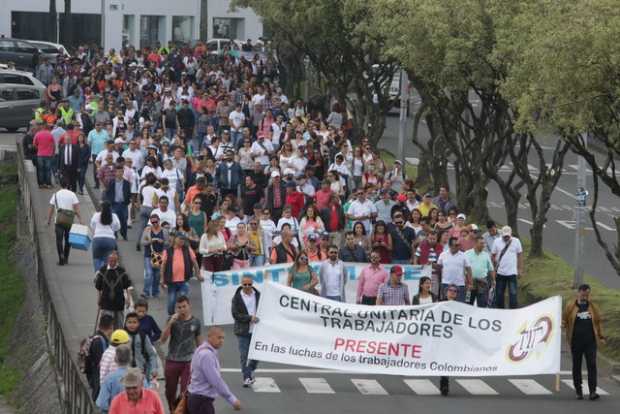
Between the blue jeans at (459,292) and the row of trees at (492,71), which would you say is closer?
the row of trees at (492,71)

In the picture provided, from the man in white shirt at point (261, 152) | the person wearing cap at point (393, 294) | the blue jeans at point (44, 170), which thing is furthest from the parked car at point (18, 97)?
the person wearing cap at point (393, 294)

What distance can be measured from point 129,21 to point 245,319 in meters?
64.4

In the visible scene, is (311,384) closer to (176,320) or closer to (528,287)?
(176,320)

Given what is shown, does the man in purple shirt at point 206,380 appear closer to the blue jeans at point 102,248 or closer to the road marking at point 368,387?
the road marking at point 368,387

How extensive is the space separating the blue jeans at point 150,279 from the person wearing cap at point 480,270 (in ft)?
14.5

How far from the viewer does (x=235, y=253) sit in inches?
982

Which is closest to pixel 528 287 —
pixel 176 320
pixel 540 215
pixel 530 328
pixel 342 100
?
pixel 540 215

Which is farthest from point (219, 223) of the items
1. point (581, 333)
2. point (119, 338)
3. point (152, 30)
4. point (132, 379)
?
point (152, 30)

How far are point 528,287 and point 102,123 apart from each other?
12650 millimetres

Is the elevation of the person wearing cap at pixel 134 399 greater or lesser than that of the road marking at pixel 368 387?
greater

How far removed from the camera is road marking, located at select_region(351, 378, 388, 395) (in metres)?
19.9

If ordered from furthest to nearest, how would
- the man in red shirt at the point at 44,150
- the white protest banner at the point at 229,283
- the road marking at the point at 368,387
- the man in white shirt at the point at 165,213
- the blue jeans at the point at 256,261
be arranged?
the man in red shirt at the point at 44,150, the man in white shirt at the point at 165,213, the blue jeans at the point at 256,261, the white protest banner at the point at 229,283, the road marking at the point at 368,387

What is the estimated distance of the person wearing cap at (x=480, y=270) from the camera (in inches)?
931

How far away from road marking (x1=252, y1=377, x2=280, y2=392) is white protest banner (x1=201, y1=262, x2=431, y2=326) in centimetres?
292
